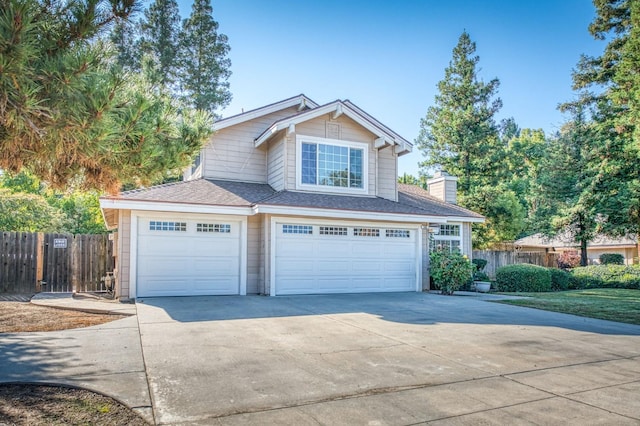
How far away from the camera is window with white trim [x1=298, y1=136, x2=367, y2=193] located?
45.4 ft

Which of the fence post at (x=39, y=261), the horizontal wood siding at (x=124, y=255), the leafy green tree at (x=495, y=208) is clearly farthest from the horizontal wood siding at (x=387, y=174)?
the leafy green tree at (x=495, y=208)

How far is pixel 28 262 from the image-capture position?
12773 millimetres

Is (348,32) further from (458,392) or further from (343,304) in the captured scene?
(458,392)

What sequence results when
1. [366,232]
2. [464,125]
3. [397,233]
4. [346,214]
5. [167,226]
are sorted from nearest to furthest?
[167,226] → [346,214] → [366,232] → [397,233] → [464,125]

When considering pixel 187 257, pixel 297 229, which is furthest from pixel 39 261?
pixel 297 229

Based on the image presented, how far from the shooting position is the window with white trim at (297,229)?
1248 centimetres

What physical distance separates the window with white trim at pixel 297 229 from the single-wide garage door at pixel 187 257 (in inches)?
54.1

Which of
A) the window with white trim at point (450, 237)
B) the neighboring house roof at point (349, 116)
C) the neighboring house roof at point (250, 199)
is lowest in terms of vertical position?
the window with white trim at point (450, 237)

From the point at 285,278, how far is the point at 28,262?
7.70 metres

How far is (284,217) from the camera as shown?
12359 millimetres

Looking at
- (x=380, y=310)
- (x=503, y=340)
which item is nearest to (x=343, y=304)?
(x=380, y=310)

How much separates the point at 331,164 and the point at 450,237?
5.69m

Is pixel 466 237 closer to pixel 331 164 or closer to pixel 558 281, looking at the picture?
pixel 558 281

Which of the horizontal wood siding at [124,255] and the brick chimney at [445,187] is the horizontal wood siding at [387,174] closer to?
the brick chimney at [445,187]
